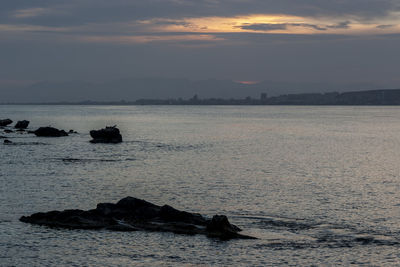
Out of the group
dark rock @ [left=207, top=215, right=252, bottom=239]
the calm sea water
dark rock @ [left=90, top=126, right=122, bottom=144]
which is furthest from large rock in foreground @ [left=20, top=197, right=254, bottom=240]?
dark rock @ [left=90, top=126, right=122, bottom=144]

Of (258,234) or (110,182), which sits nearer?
(258,234)

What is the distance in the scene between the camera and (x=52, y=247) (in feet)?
80.4

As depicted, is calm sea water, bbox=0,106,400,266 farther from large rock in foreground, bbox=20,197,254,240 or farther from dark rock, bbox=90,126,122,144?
dark rock, bbox=90,126,122,144

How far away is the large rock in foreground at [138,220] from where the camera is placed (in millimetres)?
26641

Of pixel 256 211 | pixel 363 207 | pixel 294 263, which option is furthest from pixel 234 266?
pixel 363 207

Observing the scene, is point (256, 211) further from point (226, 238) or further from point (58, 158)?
point (58, 158)

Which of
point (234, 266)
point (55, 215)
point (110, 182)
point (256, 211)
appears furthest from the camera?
point (110, 182)

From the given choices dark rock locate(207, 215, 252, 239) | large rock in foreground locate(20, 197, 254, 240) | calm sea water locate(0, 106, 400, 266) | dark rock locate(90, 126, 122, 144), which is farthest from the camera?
dark rock locate(90, 126, 122, 144)

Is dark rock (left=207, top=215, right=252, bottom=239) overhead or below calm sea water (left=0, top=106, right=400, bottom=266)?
overhead

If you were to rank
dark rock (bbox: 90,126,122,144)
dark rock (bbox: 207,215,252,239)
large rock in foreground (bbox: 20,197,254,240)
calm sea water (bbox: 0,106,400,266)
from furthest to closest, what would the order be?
dark rock (bbox: 90,126,122,144)
large rock in foreground (bbox: 20,197,254,240)
dark rock (bbox: 207,215,252,239)
calm sea water (bbox: 0,106,400,266)

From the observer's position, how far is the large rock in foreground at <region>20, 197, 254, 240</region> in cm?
2664

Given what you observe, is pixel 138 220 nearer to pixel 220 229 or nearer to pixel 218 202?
pixel 220 229

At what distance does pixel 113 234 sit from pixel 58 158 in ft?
135

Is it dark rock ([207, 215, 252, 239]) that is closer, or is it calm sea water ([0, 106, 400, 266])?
calm sea water ([0, 106, 400, 266])
